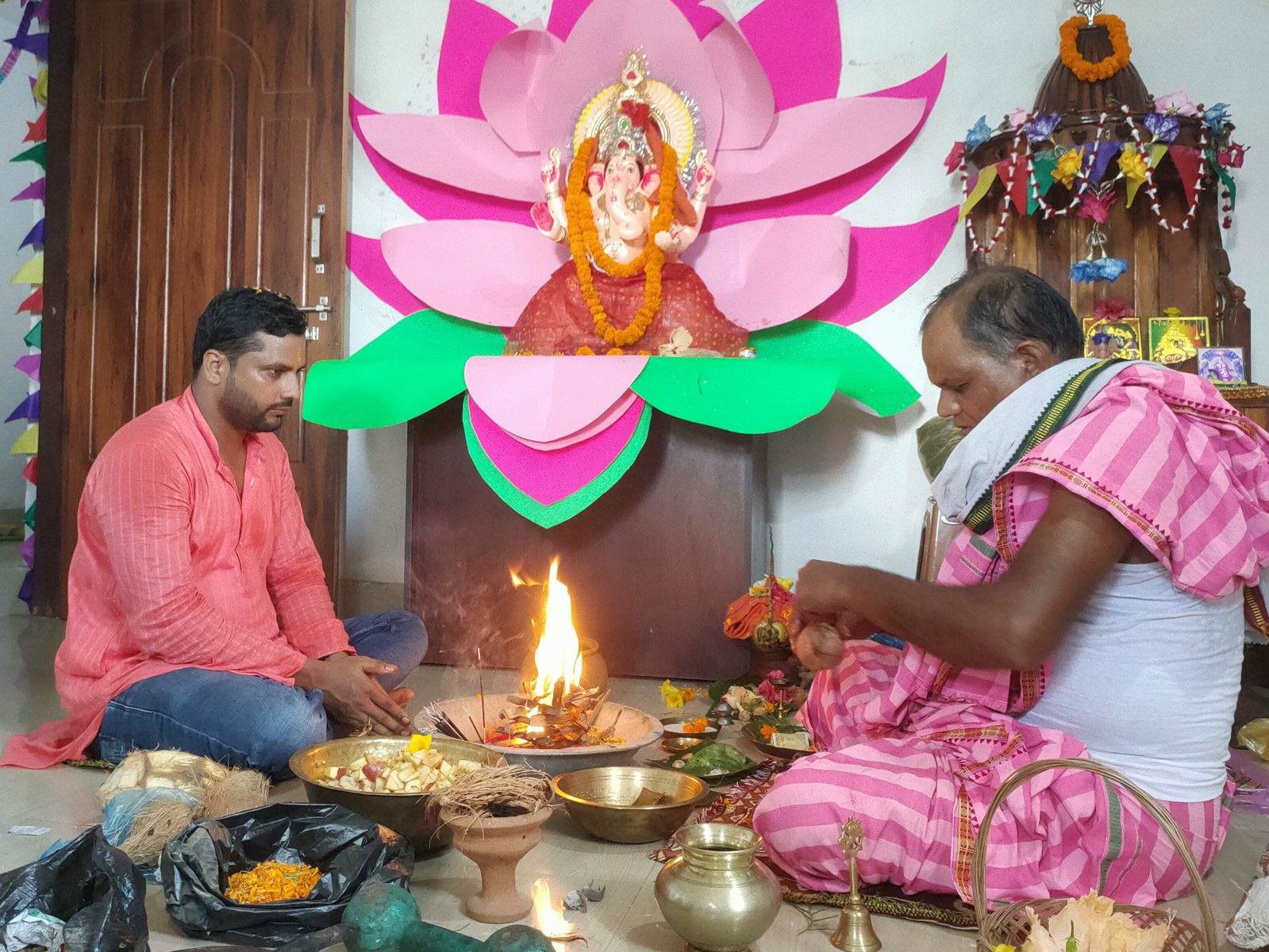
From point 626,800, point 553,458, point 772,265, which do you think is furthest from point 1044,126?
point 626,800

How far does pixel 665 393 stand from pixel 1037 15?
95.8 inches

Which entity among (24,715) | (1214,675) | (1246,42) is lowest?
Result: (24,715)

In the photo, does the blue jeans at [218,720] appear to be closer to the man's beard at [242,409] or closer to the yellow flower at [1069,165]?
the man's beard at [242,409]

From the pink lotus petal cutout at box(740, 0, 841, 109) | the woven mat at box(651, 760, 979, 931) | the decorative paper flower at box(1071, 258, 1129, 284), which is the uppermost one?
the pink lotus petal cutout at box(740, 0, 841, 109)

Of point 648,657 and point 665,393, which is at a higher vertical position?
point 665,393

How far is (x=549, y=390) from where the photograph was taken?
3986 millimetres

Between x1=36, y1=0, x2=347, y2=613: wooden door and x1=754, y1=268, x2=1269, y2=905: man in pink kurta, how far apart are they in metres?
3.63

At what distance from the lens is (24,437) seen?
18.1 ft

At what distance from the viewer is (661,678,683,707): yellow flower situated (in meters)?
3.77

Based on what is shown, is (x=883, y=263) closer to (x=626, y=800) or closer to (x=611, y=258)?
(x=611, y=258)

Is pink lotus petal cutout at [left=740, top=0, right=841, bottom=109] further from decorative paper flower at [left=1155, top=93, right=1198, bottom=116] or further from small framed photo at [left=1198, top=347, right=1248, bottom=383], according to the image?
small framed photo at [left=1198, top=347, right=1248, bottom=383]

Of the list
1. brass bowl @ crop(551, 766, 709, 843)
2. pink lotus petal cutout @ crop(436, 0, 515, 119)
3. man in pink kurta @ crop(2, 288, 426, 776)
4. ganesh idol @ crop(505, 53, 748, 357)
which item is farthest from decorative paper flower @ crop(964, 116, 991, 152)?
brass bowl @ crop(551, 766, 709, 843)

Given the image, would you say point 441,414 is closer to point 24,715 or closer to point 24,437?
point 24,715

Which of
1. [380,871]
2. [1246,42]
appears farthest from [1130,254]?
[380,871]
